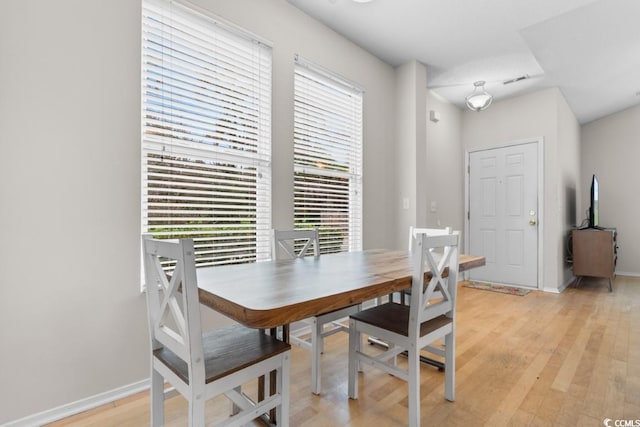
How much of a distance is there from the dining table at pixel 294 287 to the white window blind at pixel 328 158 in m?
1.01

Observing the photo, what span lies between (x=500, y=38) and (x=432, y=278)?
263cm

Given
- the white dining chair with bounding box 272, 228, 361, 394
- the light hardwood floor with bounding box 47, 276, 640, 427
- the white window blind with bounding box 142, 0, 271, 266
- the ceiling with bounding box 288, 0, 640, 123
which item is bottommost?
the light hardwood floor with bounding box 47, 276, 640, 427

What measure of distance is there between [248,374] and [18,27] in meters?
1.86

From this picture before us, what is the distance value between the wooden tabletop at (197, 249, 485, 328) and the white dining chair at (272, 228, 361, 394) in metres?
0.33

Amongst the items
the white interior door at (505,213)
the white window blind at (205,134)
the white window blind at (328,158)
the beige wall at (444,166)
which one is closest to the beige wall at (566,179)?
the white interior door at (505,213)

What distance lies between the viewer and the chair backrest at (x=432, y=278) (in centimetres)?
148

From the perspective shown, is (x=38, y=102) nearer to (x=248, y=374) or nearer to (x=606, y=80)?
(x=248, y=374)

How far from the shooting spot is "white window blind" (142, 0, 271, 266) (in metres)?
1.91

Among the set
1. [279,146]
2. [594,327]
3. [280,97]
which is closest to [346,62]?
[280,97]

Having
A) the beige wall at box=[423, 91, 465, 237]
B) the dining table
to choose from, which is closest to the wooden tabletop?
the dining table

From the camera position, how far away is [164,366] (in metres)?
1.22

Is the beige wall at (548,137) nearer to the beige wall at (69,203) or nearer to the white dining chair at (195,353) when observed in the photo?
the white dining chair at (195,353)

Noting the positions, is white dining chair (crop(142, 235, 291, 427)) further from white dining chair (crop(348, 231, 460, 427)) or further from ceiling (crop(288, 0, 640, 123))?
ceiling (crop(288, 0, 640, 123))

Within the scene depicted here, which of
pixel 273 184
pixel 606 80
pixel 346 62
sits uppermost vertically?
pixel 606 80
